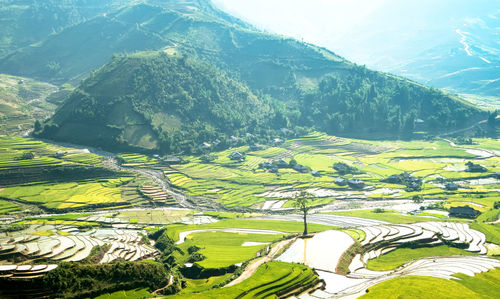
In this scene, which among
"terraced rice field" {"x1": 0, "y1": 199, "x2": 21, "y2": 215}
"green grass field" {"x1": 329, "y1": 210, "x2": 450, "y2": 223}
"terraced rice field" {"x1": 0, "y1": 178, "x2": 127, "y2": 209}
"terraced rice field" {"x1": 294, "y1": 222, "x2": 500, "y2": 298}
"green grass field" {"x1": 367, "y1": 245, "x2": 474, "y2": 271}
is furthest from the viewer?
"terraced rice field" {"x1": 0, "y1": 178, "x2": 127, "y2": 209}

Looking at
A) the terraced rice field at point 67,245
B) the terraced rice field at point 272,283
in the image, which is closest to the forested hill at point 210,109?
the terraced rice field at point 67,245

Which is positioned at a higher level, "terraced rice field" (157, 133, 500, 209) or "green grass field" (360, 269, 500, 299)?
"terraced rice field" (157, 133, 500, 209)

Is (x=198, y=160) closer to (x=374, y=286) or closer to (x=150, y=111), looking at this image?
(x=150, y=111)

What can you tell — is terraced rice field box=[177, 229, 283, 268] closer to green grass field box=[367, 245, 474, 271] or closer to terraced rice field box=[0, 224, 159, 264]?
terraced rice field box=[0, 224, 159, 264]

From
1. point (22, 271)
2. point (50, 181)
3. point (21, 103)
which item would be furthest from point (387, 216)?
point (21, 103)

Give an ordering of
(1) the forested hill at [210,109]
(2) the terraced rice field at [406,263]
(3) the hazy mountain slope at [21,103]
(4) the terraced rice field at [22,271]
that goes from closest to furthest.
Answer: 1. (4) the terraced rice field at [22,271]
2. (2) the terraced rice field at [406,263]
3. (1) the forested hill at [210,109]
4. (3) the hazy mountain slope at [21,103]

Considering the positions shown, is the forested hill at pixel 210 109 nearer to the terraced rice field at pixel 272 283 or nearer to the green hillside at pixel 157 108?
the green hillside at pixel 157 108

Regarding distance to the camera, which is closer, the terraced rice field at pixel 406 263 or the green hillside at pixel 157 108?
the terraced rice field at pixel 406 263

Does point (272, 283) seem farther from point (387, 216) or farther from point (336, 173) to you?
point (336, 173)

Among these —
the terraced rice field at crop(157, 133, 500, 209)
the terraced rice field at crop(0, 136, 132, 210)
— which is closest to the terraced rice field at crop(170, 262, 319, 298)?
the terraced rice field at crop(157, 133, 500, 209)
